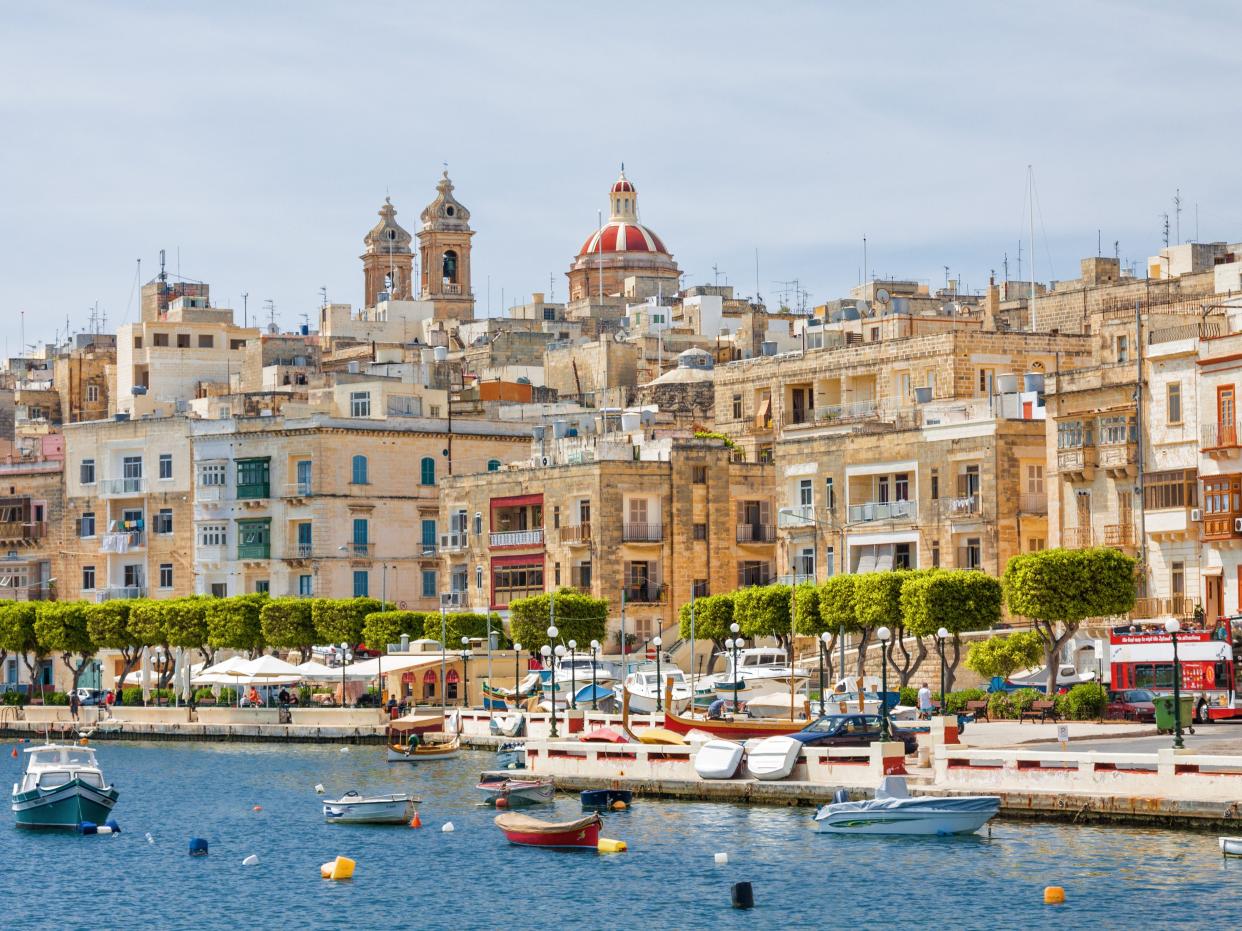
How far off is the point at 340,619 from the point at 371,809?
3243 cm

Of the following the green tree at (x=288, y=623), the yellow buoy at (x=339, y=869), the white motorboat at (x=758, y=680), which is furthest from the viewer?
the green tree at (x=288, y=623)

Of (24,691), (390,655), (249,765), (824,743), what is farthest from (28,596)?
(824,743)

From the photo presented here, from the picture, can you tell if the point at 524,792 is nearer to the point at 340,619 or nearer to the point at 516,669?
the point at 516,669

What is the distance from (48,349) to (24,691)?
66.0 m

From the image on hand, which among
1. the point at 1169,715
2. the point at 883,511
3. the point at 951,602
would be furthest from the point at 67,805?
the point at 883,511

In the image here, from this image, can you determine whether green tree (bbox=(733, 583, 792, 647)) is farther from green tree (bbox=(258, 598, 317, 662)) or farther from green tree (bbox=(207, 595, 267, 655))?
green tree (bbox=(207, 595, 267, 655))

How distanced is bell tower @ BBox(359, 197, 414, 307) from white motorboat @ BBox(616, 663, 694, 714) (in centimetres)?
8675

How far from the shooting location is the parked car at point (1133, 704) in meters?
57.6

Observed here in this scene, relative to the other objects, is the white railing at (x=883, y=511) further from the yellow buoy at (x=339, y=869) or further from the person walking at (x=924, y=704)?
the yellow buoy at (x=339, y=869)

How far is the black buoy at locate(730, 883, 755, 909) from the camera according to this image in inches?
1594

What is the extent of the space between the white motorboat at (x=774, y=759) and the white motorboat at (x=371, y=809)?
7604 mm

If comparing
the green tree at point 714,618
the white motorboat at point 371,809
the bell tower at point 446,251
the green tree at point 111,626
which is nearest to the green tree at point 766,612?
the green tree at point 714,618

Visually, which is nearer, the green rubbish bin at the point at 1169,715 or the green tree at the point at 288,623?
the green rubbish bin at the point at 1169,715

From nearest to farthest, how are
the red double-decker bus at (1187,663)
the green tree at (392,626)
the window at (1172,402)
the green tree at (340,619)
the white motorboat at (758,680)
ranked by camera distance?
the red double-decker bus at (1187,663), the window at (1172,402), the white motorboat at (758,680), the green tree at (392,626), the green tree at (340,619)
